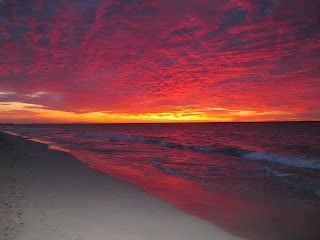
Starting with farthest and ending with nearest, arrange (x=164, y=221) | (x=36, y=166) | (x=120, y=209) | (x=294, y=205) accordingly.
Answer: (x=36, y=166) < (x=294, y=205) < (x=120, y=209) < (x=164, y=221)

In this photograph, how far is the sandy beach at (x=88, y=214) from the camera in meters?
6.00

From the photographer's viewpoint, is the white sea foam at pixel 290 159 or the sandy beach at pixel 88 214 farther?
the white sea foam at pixel 290 159

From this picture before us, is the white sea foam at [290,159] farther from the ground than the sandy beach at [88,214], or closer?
closer

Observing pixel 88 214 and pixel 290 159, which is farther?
pixel 290 159

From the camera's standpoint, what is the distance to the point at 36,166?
14859mm

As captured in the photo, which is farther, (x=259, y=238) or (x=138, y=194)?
(x=138, y=194)

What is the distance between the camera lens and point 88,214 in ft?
23.8

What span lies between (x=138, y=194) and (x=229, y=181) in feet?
19.4

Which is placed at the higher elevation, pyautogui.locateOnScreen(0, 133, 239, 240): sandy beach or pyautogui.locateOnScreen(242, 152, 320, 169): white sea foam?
pyautogui.locateOnScreen(0, 133, 239, 240): sandy beach

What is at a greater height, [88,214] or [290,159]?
[88,214]

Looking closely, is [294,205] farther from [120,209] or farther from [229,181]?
[120,209]

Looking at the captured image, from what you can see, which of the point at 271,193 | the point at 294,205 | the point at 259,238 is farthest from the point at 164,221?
the point at 271,193

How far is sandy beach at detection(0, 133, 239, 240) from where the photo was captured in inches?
236

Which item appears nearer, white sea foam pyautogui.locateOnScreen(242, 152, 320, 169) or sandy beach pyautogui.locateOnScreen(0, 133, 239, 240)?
sandy beach pyautogui.locateOnScreen(0, 133, 239, 240)
